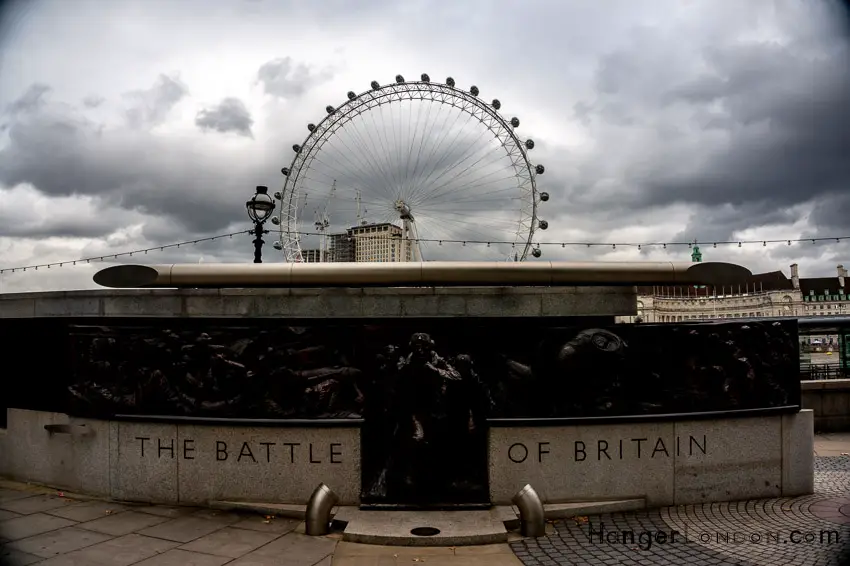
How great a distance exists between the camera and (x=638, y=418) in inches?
313

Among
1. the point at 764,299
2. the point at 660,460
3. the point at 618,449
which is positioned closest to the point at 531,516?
the point at 618,449

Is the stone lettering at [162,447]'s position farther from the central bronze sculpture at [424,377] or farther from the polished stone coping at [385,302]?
the polished stone coping at [385,302]

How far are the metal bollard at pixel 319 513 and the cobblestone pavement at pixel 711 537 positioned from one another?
2.52 metres

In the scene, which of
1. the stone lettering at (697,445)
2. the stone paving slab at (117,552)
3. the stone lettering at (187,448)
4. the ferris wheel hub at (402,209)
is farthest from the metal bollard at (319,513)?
the ferris wheel hub at (402,209)

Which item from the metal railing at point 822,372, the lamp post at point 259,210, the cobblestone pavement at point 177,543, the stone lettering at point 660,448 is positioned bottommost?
the cobblestone pavement at point 177,543

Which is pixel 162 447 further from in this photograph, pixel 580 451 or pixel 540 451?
pixel 580 451

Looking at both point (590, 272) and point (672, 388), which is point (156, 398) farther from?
point (672, 388)

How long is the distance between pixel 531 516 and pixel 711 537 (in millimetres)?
2425

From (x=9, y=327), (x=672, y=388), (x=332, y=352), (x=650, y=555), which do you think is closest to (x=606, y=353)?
(x=672, y=388)

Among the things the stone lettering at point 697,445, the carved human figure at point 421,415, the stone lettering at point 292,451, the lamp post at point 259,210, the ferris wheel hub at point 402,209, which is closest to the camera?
the carved human figure at point 421,415

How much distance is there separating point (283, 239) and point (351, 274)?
19.1m

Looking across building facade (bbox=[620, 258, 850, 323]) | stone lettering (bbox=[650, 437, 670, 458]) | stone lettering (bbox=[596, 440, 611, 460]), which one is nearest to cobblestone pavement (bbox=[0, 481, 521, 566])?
stone lettering (bbox=[596, 440, 611, 460])

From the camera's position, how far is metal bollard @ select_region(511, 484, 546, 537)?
6.86 metres

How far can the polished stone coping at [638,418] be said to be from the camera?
7.73 meters
